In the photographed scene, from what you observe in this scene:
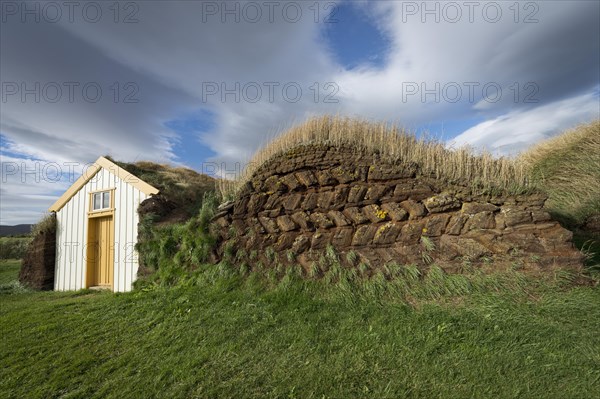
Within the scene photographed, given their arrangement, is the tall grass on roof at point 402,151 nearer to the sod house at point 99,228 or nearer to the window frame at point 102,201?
the sod house at point 99,228

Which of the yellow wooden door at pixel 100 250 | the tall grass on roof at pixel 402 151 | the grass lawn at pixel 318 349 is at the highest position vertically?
the tall grass on roof at pixel 402 151

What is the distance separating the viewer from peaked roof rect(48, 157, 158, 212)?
405 inches

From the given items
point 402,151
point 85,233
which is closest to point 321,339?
point 402,151

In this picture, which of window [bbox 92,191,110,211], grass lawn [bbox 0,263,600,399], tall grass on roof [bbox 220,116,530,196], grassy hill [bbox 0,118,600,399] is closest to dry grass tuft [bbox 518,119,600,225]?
tall grass on roof [bbox 220,116,530,196]

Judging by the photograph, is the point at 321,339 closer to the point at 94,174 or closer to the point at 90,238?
the point at 90,238

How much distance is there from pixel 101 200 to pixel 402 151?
1018 centimetres

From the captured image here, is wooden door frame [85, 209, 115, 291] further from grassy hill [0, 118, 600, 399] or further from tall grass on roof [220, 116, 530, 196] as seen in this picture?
tall grass on roof [220, 116, 530, 196]

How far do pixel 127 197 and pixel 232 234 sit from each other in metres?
5.23

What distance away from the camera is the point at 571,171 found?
9.07 meters

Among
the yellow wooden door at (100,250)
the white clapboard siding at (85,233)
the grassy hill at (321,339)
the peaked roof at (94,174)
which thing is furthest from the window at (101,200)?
the grassy hill at (321,339)

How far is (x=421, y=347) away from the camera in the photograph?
405 centimetres

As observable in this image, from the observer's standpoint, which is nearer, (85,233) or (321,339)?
(321,339)

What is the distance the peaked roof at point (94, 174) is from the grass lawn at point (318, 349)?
5.00 meters

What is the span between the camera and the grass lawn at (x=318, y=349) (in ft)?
11.4
